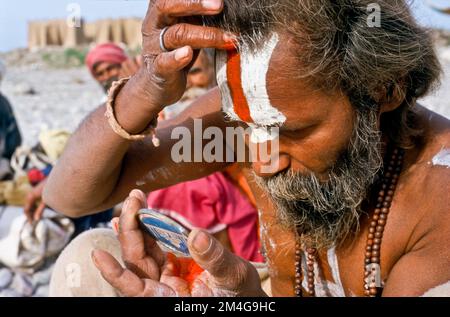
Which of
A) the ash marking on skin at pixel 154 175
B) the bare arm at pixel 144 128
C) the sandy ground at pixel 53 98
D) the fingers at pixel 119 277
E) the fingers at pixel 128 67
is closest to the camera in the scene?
the fingers at pixel 119 277

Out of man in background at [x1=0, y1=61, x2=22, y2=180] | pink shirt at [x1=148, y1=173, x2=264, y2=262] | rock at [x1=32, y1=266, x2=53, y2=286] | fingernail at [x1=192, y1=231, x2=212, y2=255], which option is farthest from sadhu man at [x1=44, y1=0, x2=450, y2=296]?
man in background at [x1=0, y1=61, x2=22, y2=180]

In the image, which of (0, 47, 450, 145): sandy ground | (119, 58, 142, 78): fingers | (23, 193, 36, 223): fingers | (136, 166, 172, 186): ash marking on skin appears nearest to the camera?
(136, 166, 172, 186): ash marking on skin

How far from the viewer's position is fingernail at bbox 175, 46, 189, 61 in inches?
77.1

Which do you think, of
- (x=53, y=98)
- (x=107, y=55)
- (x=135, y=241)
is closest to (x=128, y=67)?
(x=107, y=55)

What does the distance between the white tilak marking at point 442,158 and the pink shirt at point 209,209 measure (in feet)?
7.06

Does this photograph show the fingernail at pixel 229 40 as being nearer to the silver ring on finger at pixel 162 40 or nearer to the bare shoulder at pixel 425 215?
the silver ring on finger at pixel 162 40

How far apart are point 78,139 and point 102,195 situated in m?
0.24

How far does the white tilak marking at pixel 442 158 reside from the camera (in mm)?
2287

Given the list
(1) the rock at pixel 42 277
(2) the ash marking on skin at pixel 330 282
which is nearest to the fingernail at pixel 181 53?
(2) the ash marking on skin at pixel 330 282

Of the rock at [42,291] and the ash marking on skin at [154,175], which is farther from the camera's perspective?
A: the rock at [42,291]

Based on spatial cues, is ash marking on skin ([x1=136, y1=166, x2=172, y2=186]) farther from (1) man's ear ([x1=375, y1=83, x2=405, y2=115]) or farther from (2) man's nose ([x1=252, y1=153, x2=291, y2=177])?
(1) man's ear ([x1=375, y1=83, x2=405, y2=115])

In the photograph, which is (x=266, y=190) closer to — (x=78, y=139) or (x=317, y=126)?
(x=317, y=126)

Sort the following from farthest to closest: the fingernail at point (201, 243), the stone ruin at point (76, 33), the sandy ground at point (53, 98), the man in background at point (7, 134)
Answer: the stone ruin at point (76, 33) < the sandy ground at point (53, 98) < the man in background at point (7, 134) < the fingernail at point (201, 243)

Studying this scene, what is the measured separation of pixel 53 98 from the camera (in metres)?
17.0
